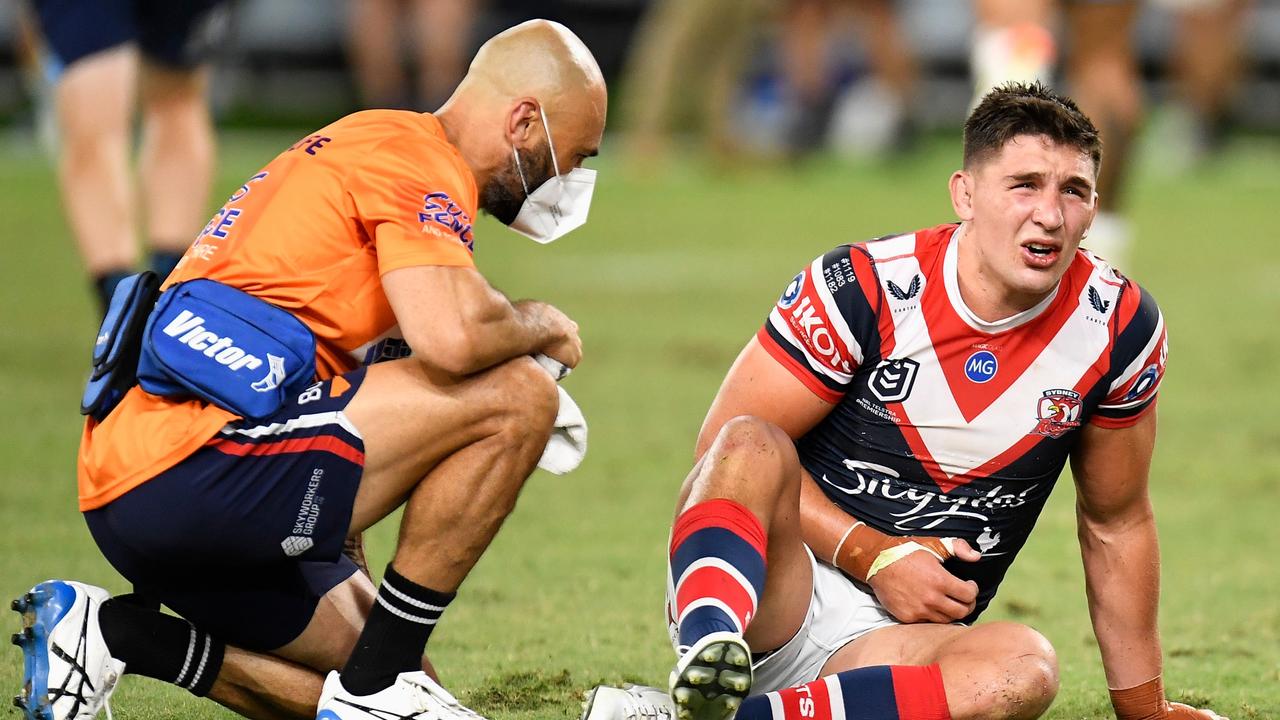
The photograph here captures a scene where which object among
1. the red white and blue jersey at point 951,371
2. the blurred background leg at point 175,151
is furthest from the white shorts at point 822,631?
the blurred background leg at point 175,151

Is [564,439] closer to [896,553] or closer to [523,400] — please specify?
[523,400]

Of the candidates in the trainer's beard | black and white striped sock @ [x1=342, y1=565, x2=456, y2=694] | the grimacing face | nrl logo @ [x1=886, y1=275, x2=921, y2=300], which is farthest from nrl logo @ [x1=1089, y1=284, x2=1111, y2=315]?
black and white striped sock @ [x1=342, y1=565, x2=456, y2=694]

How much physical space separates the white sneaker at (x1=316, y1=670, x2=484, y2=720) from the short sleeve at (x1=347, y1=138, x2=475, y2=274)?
2.49 feet

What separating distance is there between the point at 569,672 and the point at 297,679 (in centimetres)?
66

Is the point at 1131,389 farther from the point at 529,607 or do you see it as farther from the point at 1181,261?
the point at 1181,261

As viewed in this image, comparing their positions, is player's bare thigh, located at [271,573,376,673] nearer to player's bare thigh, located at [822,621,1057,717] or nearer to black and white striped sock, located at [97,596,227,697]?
black and white striped sock, located at [97,596,227,697]

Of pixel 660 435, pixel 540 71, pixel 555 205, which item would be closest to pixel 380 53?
pixel 660 435

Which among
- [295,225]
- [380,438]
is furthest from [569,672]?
[295,225]

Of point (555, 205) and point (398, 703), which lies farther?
point (555, 205)

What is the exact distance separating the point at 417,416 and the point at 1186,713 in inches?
62.8

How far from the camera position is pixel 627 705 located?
10.5 ft

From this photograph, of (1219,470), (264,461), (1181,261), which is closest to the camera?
(264,461)

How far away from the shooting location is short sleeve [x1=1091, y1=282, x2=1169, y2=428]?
11.2 ft

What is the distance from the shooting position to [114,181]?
616cm
